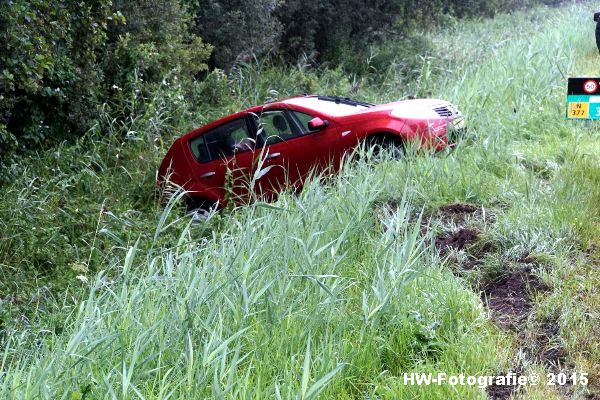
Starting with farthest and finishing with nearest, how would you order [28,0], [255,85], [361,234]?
[255,85]
[28,0]
[361,234]

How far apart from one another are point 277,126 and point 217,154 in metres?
1.17

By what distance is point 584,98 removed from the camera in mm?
6395

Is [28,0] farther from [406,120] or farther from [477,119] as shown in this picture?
[477,119]

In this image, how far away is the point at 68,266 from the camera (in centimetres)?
898

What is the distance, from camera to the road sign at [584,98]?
6363mm

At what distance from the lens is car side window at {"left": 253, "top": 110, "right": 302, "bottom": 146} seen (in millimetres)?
11133

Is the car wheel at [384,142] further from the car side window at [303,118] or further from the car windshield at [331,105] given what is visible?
the car side window at [303,118]

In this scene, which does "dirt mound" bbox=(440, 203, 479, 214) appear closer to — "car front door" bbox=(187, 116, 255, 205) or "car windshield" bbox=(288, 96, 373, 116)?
"car windshield" bbox=(288, 96, 373, 116)

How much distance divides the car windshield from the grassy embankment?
5.17 ft

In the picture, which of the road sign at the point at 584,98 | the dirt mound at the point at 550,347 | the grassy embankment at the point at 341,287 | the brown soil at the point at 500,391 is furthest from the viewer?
the road sign at the point at 584,98

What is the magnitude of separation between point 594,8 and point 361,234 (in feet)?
76.8

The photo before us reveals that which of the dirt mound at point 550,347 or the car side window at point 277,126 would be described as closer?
the dirt mound at point 550,347

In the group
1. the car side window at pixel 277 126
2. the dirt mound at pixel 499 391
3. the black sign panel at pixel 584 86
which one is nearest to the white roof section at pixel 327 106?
the car side window at pixel 277 126

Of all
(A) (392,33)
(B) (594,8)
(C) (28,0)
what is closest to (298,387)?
(C) (28,0)
